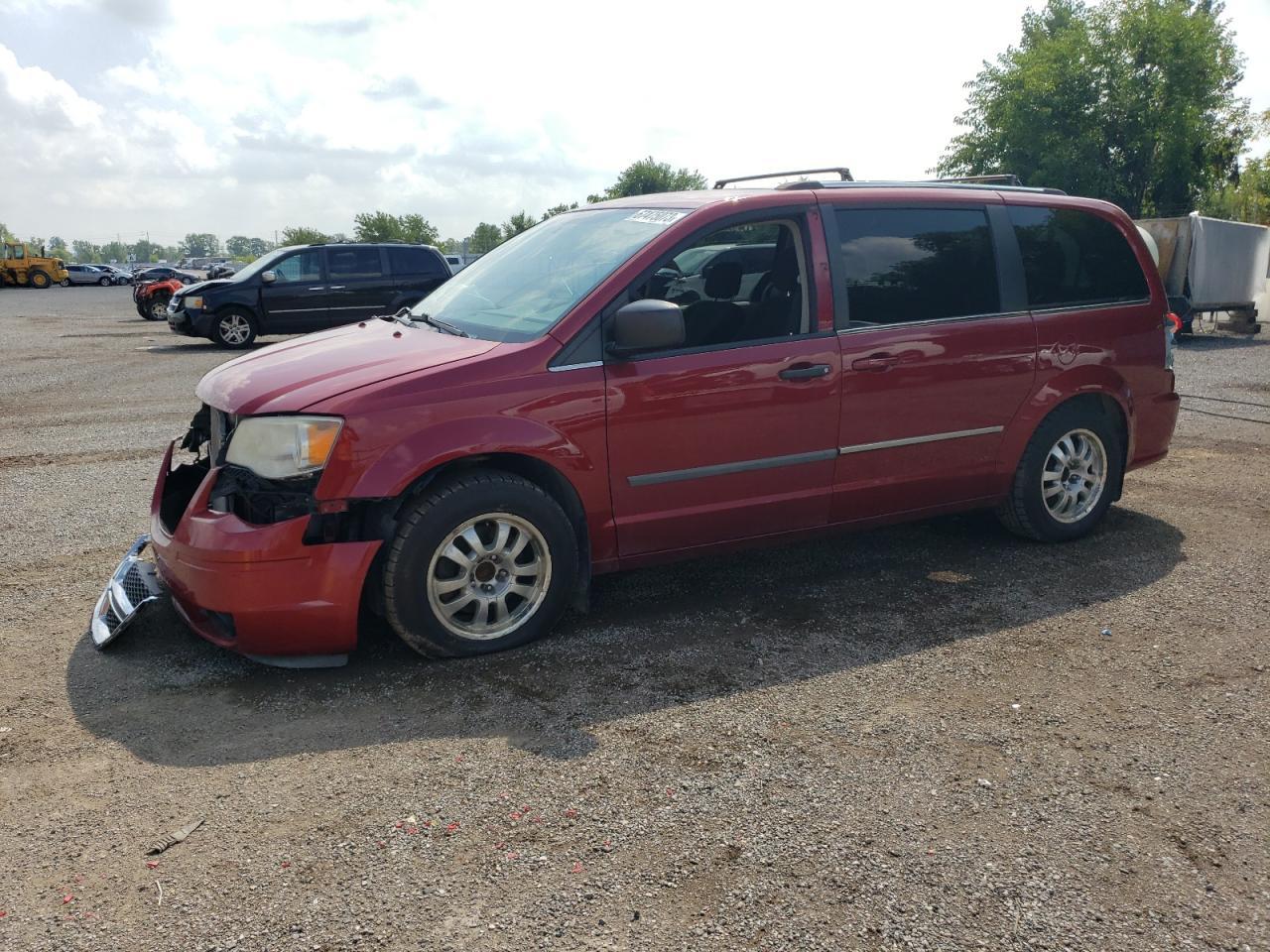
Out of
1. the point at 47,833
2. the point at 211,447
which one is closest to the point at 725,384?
the point at 211,447

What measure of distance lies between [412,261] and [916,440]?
1499 cm

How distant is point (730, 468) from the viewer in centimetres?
460

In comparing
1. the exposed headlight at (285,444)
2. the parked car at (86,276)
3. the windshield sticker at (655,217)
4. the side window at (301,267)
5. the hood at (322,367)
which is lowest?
the exposed headlight at (285,444)

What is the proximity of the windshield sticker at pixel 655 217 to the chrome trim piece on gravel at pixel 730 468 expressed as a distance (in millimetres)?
1111

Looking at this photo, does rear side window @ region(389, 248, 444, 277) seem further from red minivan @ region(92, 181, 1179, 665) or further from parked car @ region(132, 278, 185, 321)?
red minivan @ region(92, 181, 1179, 665)

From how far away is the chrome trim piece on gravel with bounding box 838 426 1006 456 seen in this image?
16.1 ft

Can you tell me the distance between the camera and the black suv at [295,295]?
17.9m

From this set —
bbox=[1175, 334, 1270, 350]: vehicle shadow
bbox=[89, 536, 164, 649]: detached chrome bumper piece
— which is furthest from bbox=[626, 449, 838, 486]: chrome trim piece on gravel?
bbox=[1175, 334, 1270, 350]: vehicle shadow

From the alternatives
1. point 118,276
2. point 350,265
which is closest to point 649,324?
point 350,265

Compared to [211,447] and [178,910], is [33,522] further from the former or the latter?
[178,910]

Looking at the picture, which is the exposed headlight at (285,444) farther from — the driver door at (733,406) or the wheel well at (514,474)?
the driver door at (733,406)

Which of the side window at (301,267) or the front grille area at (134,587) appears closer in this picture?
the front grille area at (134,587)

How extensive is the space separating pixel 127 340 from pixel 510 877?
20503mm

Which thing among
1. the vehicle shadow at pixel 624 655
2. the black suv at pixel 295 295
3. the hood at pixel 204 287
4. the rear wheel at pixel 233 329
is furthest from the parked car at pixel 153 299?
the vehicle shadow at pixel 624 655
